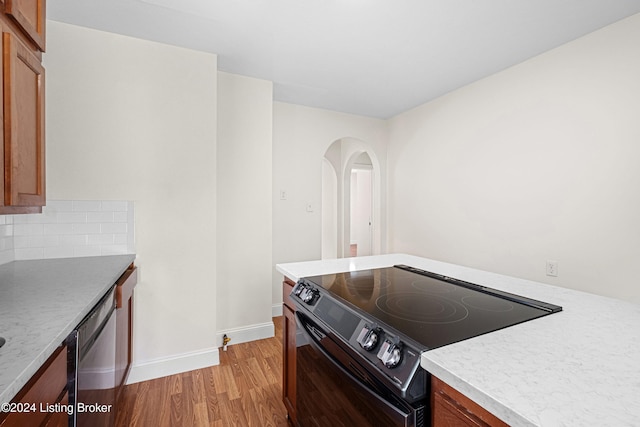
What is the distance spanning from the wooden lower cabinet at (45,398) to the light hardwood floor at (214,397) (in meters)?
1.01

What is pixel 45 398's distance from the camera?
2.44 feet

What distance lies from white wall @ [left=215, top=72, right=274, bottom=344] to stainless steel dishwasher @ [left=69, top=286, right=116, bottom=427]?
1217mm

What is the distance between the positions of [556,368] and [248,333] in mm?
2510

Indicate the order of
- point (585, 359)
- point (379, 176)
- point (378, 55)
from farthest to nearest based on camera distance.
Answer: point (379, 176) < point (378, 55) < point (585, 359)

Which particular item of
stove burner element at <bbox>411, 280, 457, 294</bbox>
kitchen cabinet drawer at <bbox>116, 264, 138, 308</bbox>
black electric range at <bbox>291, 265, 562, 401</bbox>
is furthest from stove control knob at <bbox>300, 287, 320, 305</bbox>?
kitchen cabinet drawer at <bbox>116, 264, 138, 308</bbox>

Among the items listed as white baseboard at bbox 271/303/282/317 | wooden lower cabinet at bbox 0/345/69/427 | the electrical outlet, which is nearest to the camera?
wooden lower cabinet at bbox 0/345/69/427

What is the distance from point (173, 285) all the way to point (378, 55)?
239 cm

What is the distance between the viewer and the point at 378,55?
237 centimetres

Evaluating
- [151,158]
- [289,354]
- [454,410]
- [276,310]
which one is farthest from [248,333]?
[454,410]

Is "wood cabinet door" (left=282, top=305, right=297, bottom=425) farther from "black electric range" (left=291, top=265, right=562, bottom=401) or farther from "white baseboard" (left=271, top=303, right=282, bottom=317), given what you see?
"white baseboard" (left=271, top=303, right=282, bottom=317)

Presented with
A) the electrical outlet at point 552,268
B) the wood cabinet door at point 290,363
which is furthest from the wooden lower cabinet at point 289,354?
the electrical outlet at point 552,268

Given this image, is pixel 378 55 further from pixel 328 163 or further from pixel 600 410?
pixel 328 163

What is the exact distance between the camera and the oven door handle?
0.74 meters

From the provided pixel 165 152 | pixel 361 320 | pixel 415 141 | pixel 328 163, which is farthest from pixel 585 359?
pixel 328 163
